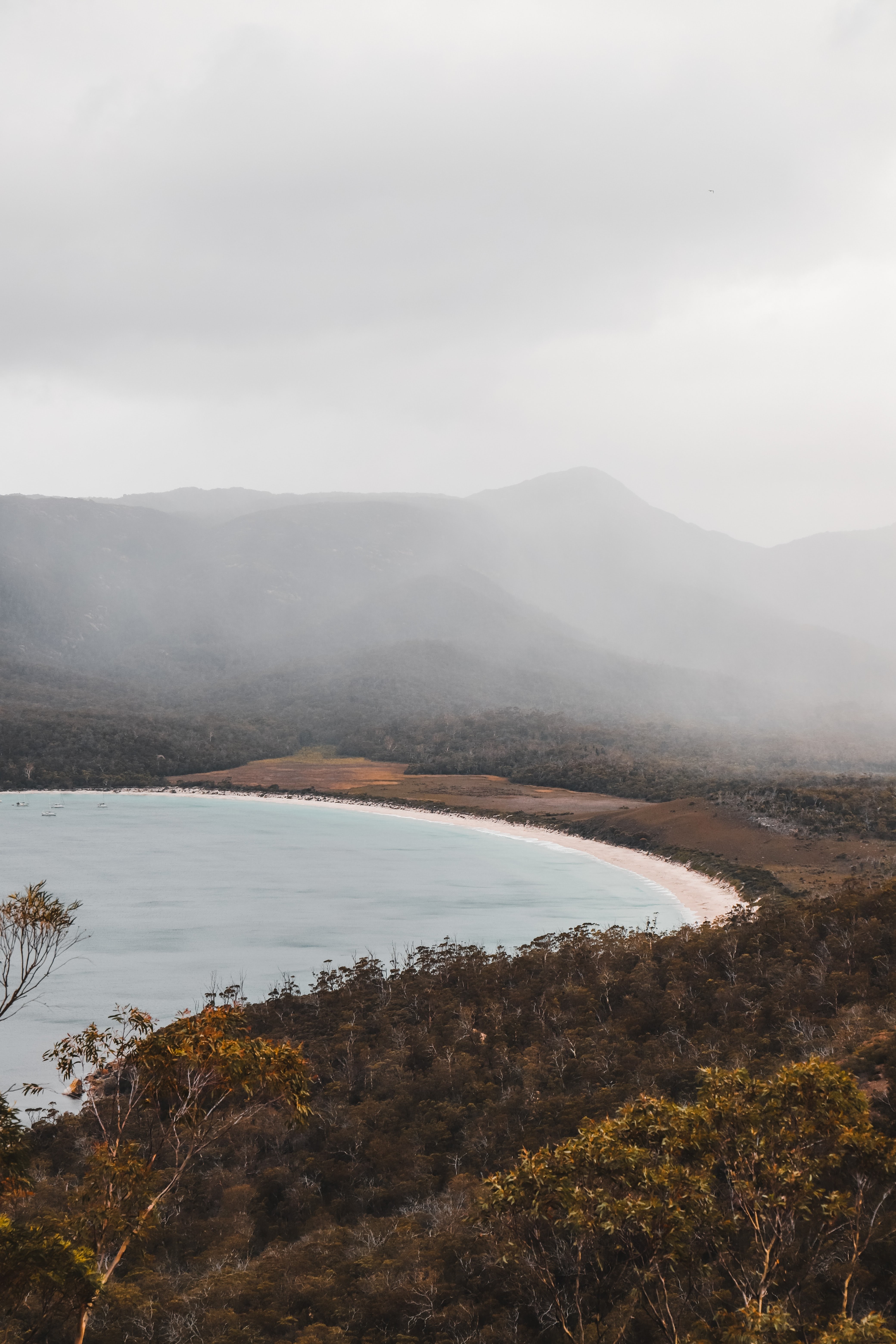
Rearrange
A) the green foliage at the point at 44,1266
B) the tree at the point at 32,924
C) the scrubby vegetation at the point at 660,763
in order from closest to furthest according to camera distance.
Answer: the green foliage at the point at 44,1266
the tree at the point at 32,924
the scrubby vegetation at the point at 660,763

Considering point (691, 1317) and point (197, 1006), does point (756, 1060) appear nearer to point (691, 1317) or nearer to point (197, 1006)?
point (691, 1317)

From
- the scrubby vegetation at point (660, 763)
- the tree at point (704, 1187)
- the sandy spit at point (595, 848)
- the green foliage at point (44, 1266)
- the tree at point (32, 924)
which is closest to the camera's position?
the tree at point (704, 1187)

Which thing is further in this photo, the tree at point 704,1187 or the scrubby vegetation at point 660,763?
the scrubby vegetation at point 660,763

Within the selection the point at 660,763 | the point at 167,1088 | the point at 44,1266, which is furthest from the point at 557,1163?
the point at 660,763

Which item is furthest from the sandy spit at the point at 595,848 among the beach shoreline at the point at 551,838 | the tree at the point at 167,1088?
the tree at the point at 167,1088

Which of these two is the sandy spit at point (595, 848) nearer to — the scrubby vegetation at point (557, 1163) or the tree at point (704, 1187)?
the scrubby vegetation at point (557, 1163)

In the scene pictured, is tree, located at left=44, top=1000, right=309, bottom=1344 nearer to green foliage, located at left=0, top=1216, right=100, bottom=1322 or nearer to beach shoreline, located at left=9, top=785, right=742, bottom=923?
green foliage, located at left=0, top=1216, right=100, bottom=1322
